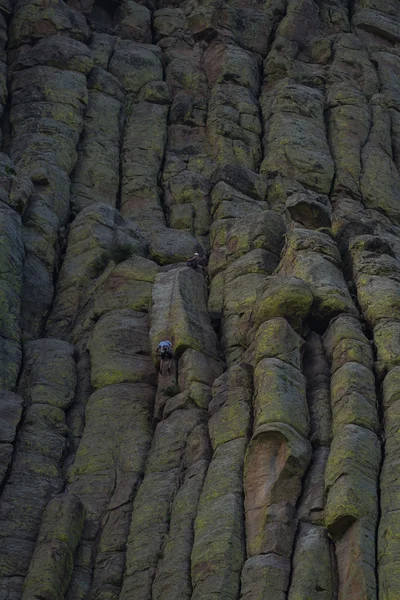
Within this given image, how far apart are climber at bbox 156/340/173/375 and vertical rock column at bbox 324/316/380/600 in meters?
8.41

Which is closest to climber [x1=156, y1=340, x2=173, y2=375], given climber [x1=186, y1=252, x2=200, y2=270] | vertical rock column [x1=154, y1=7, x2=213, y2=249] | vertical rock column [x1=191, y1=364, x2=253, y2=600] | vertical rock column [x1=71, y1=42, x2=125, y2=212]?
vertical rock column [x1=191, y1=364, x2=253, y2=600]

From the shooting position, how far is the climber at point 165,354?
195ft

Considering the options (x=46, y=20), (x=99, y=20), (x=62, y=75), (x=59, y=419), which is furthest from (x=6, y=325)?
(x=99, y=20)

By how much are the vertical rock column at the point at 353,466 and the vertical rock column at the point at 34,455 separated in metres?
14.0

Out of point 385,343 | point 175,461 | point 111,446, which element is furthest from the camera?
point 111,446

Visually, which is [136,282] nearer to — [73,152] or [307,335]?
[307,335]

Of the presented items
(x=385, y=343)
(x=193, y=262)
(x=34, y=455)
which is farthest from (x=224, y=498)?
(x=193, y=262)

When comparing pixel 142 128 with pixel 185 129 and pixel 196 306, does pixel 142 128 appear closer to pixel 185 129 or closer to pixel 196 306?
pixel 185 129

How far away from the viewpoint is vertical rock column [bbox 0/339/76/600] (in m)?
51.5

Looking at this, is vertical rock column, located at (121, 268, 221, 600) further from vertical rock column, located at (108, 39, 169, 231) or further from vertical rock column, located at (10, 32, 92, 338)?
vertical rock column, located at (108, 39, 169, 231)

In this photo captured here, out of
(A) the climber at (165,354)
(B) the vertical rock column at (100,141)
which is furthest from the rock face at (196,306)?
(A) the climber at (165,354)

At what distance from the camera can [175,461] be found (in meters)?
54.8

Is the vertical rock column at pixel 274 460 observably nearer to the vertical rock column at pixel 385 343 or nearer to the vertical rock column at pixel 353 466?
the vertical rock column at pixel 353 466

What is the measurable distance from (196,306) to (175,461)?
474 inches
